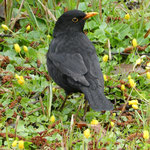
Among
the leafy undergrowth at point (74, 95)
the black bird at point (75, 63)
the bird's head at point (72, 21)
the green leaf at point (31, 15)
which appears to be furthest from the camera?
the green leaf at point (31, 15)

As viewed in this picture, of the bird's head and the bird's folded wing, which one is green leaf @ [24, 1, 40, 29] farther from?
the bird's folded wing

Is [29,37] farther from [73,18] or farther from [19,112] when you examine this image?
[19,112]

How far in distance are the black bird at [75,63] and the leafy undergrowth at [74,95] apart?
0.78 ft

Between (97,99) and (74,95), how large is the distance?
3.65 ft

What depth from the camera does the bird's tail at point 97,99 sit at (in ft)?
14.7

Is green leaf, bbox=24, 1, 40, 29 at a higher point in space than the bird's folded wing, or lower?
higher

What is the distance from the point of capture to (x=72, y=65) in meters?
4.77

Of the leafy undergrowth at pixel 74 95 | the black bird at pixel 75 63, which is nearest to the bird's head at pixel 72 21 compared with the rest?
the black bird at pixel 75 63

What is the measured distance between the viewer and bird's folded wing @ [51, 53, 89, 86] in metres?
4.65

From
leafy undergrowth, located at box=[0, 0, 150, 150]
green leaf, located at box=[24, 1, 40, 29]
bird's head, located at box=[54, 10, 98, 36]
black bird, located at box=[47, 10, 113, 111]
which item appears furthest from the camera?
green leaf, located at box=[24, 1, 40, 29]

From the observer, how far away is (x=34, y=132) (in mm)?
4613

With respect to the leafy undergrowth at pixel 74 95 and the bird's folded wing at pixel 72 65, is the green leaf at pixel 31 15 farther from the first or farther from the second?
the bird's folded wing at pixel 72 65

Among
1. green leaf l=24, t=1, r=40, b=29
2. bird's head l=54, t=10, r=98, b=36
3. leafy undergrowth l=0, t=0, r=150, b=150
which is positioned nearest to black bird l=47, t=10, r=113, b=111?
bird's head l=54, t=10, r=98, b=36

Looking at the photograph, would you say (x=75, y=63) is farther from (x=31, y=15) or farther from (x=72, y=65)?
(x=31, y=15)
